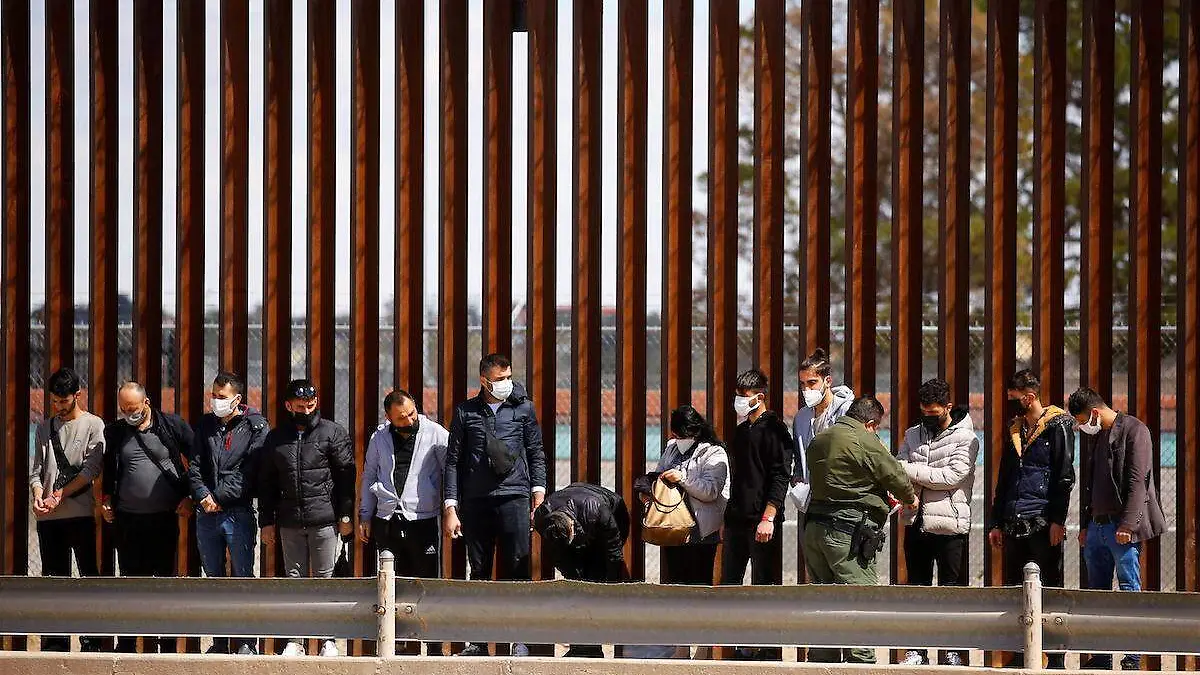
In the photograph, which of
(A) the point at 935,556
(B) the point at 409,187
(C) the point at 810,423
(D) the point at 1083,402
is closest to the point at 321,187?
(B) the point at 409,187

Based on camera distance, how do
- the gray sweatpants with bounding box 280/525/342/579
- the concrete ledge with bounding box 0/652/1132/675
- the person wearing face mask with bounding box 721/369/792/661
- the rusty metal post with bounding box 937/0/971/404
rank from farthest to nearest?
1. the rusty metal post with bounding box 937/0/971/404
2. the gray sweatpants with bounding box 280/525/342/579
3. the person wearing face mask with bounding box 721/369/792/661
4. the concrete ledge with bounding box 0/652/1132/675

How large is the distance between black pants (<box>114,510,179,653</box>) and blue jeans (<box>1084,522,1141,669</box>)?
4800mm

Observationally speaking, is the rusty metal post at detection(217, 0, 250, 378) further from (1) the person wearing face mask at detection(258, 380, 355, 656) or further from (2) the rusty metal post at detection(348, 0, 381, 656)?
(1) the person wearing face mask at detection(258, 380, 355, 656)

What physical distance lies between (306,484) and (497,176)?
2.06 m

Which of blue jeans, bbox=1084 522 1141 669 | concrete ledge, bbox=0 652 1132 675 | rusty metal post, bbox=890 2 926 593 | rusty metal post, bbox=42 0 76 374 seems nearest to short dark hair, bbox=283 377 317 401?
concrete ledge, bbox=0 652 1132 675

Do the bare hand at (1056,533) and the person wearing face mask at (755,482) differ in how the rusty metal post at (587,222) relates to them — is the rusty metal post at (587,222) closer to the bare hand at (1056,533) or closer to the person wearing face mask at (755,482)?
the person wearing face mask at (755,482)

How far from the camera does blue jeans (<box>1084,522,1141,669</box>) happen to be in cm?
732

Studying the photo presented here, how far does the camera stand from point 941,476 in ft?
24.2

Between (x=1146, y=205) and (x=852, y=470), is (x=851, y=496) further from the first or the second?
(x=1146, y=205)

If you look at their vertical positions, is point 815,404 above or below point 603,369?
above

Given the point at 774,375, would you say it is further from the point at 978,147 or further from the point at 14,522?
the point at 978,147

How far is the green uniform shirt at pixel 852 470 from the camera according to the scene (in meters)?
7.04

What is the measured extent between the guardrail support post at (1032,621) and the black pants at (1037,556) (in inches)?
52.0

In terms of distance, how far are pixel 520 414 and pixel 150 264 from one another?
2437 millimetres
